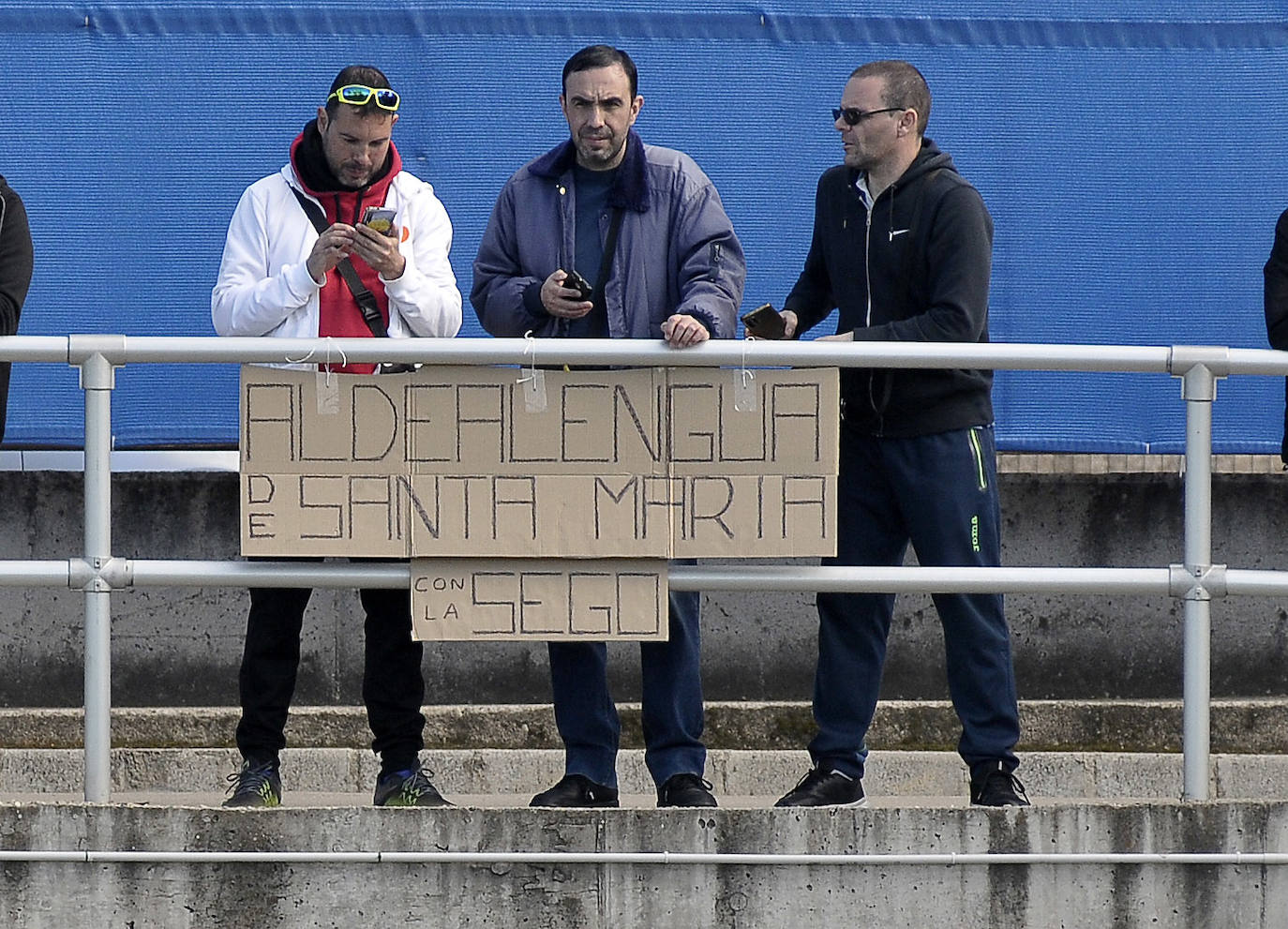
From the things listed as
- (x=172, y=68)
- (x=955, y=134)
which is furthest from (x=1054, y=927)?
(x=172, y=68)

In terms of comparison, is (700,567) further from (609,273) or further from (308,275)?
(308,275)

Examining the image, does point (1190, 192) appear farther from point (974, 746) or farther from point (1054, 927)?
point (1054, 927)

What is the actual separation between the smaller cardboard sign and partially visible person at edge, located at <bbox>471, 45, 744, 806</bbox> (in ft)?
1.03

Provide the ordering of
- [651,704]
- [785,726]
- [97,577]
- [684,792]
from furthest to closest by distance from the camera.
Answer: [785,726]
[651,704]
[684,792]
[97,577]

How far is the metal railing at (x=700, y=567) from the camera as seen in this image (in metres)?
4.30

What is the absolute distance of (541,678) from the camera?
6867 mm

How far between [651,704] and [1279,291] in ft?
6.74

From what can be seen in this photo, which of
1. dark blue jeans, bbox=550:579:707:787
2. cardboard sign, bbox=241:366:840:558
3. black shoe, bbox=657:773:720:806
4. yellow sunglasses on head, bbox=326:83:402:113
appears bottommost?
black shoe, bbox=657:773:720:806

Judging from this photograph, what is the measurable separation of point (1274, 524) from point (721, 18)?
8.65 ft

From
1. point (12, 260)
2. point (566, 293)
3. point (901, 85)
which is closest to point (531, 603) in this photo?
point (566, 293)

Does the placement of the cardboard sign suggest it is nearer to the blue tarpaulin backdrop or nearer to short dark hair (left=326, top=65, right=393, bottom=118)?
short dark hair (left=326, top=65, right=393, bottom=118)

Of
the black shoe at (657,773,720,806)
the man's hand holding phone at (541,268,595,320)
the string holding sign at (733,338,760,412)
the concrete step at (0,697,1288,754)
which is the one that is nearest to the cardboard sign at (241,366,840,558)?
the string holding sign at (733,338,760,412)

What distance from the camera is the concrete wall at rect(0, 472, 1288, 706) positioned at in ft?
22.2

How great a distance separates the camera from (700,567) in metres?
4.51
